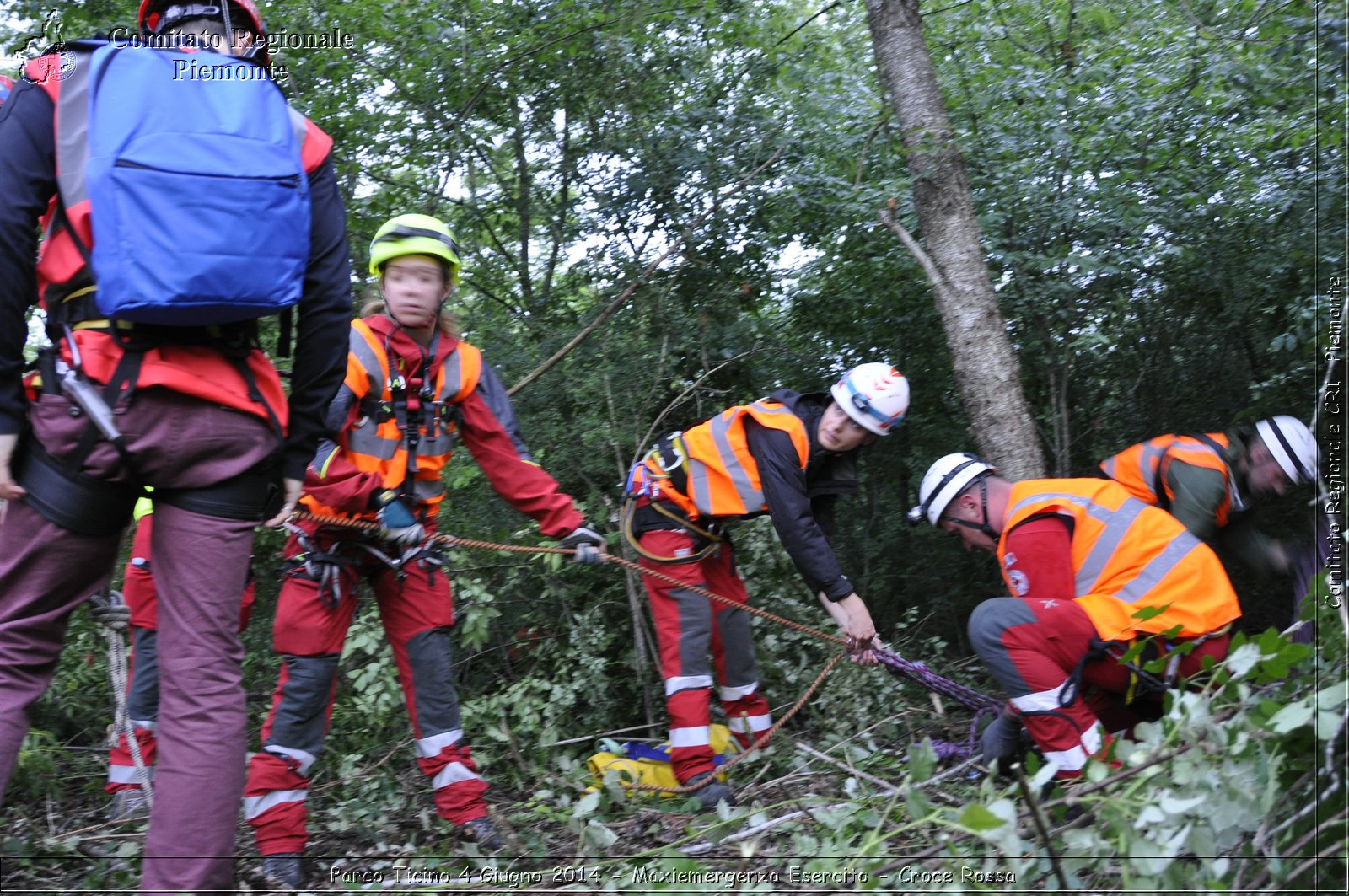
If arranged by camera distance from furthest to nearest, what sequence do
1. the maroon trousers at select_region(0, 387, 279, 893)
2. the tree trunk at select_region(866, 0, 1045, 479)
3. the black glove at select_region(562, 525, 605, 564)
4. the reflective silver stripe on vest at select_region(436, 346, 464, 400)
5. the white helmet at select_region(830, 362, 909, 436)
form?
the tree trunk at select_region(866, 0, 1045, 479) < the white helmet at select_region(830, 362, 909, 436) < the black glove at select_region(562, 525, 605, 564) < the reflective silver stripe on vest at select_region(436, 346, 464, 400) < the maroon trousers at select_region(0, 387, 279, 893)

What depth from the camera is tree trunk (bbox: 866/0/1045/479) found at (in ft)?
15.8

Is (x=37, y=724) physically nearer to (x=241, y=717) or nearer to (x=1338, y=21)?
(x=241, y=717)

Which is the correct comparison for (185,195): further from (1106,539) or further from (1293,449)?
(1293,449)

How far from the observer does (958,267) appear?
490cm

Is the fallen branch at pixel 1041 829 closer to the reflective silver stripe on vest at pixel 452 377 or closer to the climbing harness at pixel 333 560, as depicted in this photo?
the climbing harness at pixel 333 560

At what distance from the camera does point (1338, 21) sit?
412 cm

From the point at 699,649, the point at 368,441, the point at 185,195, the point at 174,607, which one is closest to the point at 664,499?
the point at 699,649

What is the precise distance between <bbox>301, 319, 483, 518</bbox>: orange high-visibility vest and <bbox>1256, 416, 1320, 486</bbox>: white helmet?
3.38 meters

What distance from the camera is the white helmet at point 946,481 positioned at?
4.19 metres

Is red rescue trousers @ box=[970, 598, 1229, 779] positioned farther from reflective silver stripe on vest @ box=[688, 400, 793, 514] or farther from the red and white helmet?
the red and white helmet

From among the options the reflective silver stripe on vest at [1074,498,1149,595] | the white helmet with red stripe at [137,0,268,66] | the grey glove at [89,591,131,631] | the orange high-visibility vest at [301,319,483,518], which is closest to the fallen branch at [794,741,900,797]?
the reflective silver stripe on vest at [1074,498,1149,595]

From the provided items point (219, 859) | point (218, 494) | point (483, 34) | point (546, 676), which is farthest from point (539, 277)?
point (219, 859)

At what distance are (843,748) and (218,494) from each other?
308cm

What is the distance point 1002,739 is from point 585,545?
6.18 feet
